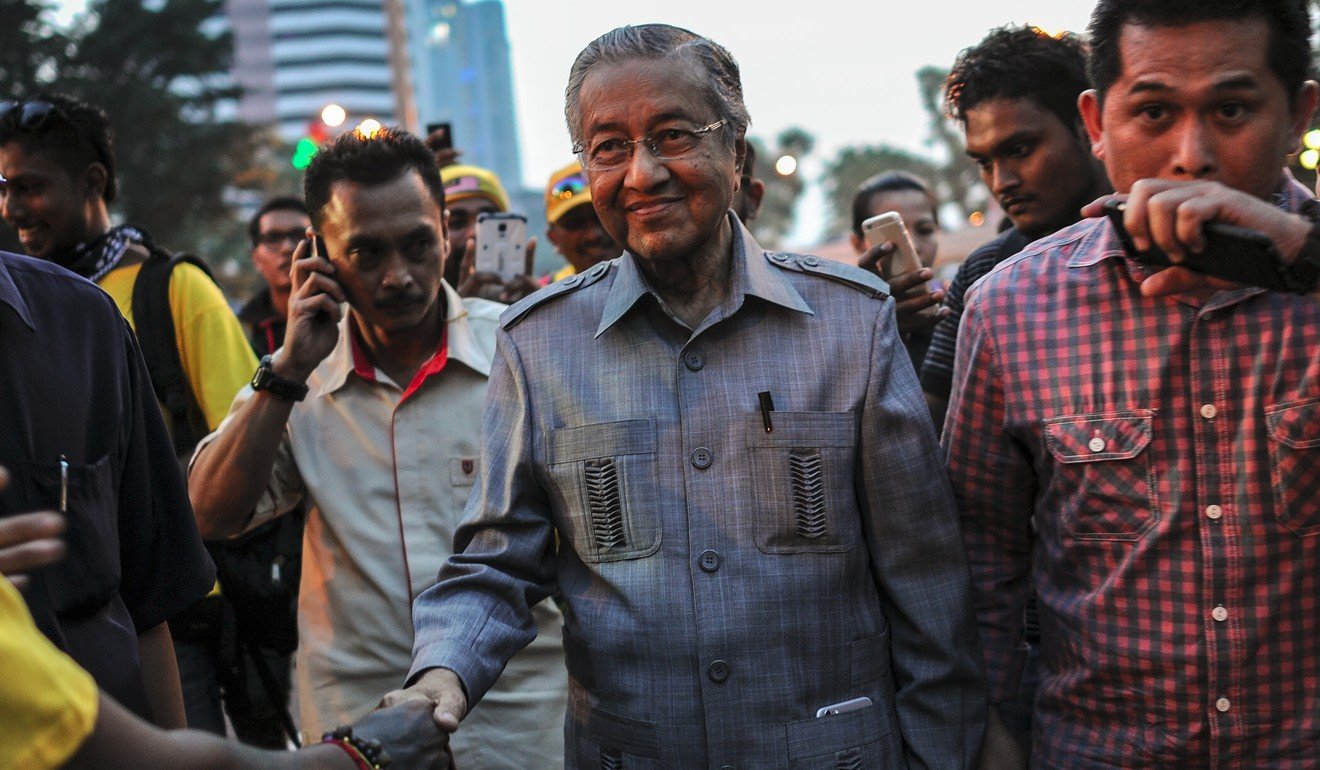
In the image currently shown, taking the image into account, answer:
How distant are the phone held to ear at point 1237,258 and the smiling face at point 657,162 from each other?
905 mm

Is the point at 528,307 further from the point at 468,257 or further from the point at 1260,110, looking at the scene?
the point at 468,257

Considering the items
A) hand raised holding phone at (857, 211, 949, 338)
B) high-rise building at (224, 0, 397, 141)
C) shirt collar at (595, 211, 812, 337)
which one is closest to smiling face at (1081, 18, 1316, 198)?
shirt collar at (595, 211, 812, 337)

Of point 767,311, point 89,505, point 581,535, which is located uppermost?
point 767,311

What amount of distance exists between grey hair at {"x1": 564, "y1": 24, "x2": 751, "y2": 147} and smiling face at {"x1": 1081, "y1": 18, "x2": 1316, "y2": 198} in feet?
2.73

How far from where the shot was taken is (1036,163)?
3.71 meters

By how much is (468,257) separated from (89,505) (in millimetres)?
3385

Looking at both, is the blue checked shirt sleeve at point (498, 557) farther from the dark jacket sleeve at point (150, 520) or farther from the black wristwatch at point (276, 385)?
the black wristwatch at point (276, 385)

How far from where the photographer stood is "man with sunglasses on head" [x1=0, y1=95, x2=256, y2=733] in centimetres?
432

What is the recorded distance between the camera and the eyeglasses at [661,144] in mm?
2777

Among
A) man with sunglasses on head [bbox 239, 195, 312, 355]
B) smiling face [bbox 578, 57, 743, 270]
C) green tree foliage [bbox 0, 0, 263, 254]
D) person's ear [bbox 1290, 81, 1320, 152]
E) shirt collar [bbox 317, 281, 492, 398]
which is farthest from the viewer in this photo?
green tree foliage [bbox 0, 0, 263, 254]

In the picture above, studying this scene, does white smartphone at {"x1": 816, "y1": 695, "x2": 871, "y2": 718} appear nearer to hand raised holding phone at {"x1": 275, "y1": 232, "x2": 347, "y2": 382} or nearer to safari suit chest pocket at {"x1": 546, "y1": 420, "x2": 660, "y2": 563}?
safari suit chest pocket at {"x1": 546, "y1": 420, "x2": 660, "y2": 563}

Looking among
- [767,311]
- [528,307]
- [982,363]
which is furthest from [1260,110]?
[528,307]

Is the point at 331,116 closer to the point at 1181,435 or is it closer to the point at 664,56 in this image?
the point at 664,56

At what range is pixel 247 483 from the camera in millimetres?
3572
